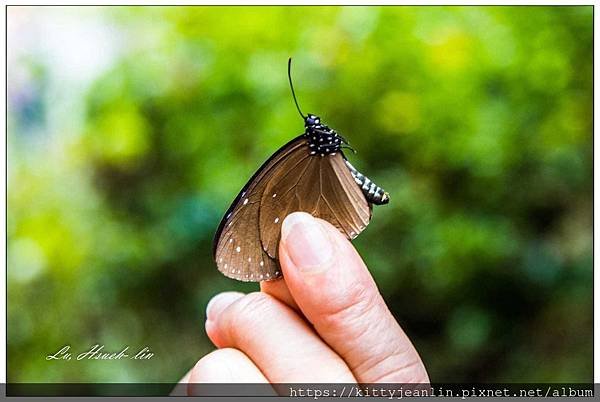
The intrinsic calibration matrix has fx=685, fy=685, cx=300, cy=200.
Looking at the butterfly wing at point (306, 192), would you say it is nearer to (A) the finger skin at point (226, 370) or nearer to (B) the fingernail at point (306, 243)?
(B) the fingernail at point (306, 243)

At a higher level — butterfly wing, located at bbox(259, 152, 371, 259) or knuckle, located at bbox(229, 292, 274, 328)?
butterfly wing, located at bbox(259, 152, 371, 259)

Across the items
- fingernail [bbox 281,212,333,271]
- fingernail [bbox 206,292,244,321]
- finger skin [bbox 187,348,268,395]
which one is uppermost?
fingernail [bbox 281,212,333,271]

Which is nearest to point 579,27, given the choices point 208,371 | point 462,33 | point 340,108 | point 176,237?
point 462,33

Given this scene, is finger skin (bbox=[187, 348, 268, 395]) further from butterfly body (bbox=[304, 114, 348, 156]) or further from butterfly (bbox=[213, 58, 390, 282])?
butterfly body (bbox=[304, 114, 348, 156])

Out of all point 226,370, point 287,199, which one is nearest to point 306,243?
point 287,199

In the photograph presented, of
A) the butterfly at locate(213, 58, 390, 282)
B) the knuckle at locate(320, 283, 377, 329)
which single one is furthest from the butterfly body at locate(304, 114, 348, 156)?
the knuckle at locate(320, 283, 377, 329)
